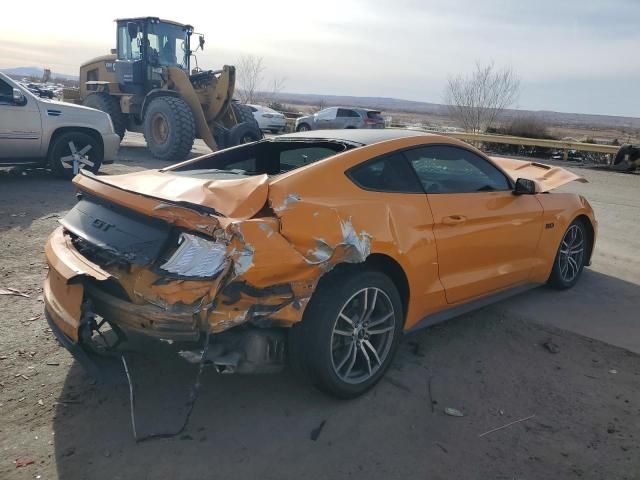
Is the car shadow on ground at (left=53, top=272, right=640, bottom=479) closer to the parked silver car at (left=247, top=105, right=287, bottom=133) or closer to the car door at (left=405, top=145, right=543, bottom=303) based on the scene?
the car door at (left=405, top=145, right=543, bottom=303)

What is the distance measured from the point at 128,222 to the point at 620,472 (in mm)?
2848

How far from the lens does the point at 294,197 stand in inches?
115

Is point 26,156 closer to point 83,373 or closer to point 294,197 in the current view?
point 83,373

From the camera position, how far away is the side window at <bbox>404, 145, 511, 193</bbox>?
3.72m

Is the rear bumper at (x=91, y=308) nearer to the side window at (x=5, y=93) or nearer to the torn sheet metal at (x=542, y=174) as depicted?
the torn sheet metal at (x=542, y=174)

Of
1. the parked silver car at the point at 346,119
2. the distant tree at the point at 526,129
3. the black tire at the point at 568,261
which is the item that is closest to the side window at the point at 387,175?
the black tire at the point at 568,261

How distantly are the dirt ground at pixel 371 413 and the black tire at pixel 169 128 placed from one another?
8472 mm

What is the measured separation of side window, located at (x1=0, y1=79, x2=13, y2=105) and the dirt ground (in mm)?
5171

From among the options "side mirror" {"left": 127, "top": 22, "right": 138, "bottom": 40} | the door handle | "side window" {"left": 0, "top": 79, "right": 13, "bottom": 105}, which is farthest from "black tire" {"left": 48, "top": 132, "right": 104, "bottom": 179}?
the door handle

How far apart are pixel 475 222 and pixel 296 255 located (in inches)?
64.8

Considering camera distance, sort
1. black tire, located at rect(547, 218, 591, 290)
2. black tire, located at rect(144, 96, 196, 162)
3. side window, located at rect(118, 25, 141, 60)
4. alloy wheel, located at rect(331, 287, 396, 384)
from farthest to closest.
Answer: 1. side window, located at rect(118, 25, 141, 60)
2. black tire, located at rect(144, 96, 196, 162)
3. black tire, located at rect(547, 218, 591, 290)
4. alloy wheel, located at rect(331, 287, 396, 384)

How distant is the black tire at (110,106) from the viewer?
46.5ft

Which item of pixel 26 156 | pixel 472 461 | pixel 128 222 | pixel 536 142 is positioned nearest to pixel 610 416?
pixel 472 461

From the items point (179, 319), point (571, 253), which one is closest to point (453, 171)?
point (571, 253)
